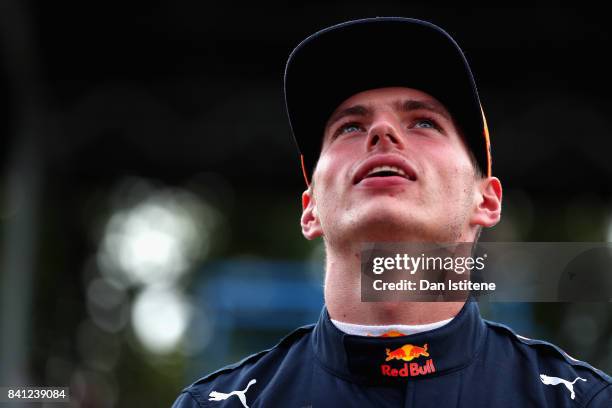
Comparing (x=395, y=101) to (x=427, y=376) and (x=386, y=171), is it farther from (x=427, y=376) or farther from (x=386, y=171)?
(x=427, y=376)

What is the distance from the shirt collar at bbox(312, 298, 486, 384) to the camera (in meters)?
2.23

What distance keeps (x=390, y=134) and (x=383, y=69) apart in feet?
1.02

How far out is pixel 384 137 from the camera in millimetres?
2551

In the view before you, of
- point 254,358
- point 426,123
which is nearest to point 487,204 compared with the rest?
point 426,123

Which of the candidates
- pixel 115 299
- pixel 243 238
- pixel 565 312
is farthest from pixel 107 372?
pixel 565 312

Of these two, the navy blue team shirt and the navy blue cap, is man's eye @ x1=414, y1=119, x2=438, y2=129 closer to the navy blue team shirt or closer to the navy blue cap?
the navy blue cap

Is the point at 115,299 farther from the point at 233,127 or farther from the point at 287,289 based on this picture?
the point at 233,127

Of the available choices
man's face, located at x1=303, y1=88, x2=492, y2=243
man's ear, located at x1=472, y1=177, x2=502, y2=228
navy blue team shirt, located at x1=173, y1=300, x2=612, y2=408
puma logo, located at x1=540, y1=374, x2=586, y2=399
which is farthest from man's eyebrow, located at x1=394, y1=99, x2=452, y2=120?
puma logo, located at x1=540, y1=374, x2=586, y2=399

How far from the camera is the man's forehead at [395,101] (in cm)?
267

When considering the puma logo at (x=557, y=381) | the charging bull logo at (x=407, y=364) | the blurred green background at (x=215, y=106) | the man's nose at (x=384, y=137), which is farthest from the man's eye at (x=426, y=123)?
the blurred green background at (x=215, y=106)

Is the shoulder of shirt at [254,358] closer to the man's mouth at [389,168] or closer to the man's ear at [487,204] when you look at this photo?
the man's mouth at [389,168]

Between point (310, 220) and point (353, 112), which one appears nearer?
point (353, 112)

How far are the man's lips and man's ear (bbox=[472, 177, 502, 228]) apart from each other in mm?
377

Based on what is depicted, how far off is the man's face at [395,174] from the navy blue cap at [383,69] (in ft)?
0.16
